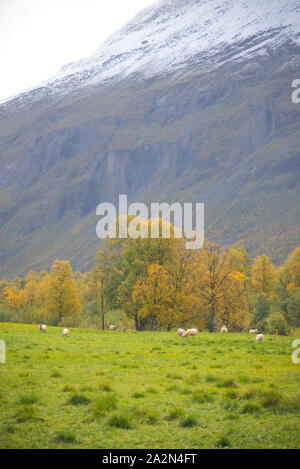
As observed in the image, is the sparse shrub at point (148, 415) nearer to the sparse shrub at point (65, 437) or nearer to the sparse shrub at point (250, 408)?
the sparse shrub at point (65, 437)

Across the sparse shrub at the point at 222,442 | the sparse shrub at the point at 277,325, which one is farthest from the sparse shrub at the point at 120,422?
the sparse shrub at the point at 277,325

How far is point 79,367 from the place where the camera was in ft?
69.8

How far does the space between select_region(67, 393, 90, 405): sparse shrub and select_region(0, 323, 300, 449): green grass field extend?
0.03 meters

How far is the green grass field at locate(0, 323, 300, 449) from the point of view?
11.2m

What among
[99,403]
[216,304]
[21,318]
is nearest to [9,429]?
[99,403]

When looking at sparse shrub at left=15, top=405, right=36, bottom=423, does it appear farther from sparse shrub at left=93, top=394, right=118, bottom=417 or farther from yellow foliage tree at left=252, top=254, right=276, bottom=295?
yellow foliage tree at left=252, top=254, right=276, bottom=295

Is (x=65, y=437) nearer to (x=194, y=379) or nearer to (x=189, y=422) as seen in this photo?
(x=189, y=422)

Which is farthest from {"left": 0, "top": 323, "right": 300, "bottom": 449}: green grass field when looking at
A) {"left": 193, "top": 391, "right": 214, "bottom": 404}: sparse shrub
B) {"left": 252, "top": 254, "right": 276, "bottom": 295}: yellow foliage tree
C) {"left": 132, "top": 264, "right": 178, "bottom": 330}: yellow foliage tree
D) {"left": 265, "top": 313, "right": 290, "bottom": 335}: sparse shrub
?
{"left": 252, "top": 254, "right": 276, "bottom": 295}: yellow foliage tree

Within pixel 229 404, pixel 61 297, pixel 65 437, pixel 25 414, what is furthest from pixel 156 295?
pixel 65 437

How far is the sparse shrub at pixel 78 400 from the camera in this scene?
14.6 metres

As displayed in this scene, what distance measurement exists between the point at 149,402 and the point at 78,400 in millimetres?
2207

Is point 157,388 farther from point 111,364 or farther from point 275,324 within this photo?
point 275,324

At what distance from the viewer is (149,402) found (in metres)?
14.6

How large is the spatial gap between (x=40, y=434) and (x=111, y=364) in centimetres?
1082
